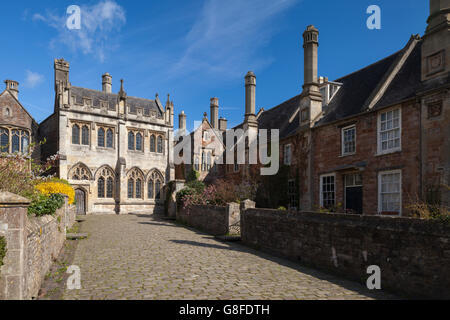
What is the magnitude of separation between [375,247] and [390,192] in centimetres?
742

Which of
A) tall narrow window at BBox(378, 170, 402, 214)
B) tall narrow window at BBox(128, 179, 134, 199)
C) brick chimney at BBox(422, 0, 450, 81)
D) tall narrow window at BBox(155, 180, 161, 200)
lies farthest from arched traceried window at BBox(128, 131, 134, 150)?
brick chimney at BBox(422, 0, 450, 81)

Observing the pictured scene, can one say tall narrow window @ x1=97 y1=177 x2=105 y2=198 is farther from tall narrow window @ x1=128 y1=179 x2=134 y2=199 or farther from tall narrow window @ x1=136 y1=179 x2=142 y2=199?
tall narrow window @ x1=136 y1=179 x2=142 y2=199

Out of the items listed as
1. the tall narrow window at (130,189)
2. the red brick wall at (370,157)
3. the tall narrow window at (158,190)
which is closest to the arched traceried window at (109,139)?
the tall narrow window at (130,189)

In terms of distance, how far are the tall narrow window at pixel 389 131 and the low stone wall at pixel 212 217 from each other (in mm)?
7468

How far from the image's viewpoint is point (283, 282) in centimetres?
730

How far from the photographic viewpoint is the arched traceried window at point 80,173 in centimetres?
2934

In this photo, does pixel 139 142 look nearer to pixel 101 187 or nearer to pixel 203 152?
pixel 101 187

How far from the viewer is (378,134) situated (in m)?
14.2

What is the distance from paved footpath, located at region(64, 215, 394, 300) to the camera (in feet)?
20.6

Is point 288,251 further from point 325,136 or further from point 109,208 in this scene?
point 109,208

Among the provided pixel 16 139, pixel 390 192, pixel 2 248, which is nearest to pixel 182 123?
pixel 16 139

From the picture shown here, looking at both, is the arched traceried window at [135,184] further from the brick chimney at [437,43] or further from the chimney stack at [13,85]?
the brick chimney at [437,43]

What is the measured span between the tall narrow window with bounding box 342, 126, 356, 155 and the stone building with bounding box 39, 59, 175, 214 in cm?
2274
